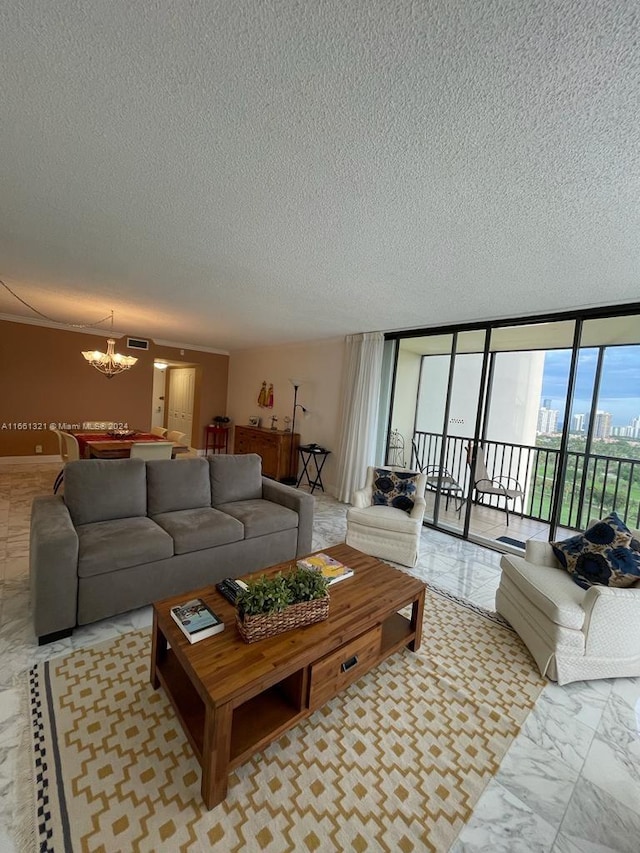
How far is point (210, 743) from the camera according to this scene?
3.93ft

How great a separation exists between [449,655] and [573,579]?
912 millimetres

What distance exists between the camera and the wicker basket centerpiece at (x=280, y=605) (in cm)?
150

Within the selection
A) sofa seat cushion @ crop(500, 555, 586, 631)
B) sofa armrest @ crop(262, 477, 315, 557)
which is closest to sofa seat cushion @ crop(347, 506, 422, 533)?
sofa armrest @ crop(262, 477, 315, 557)

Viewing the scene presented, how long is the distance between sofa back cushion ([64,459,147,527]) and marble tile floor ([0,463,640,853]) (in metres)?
0.65

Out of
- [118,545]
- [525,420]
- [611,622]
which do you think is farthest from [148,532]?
[525,420]

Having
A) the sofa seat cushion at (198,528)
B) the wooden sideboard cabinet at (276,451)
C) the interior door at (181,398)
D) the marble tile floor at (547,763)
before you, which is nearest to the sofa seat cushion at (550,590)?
the marble tile floor at (547,763)

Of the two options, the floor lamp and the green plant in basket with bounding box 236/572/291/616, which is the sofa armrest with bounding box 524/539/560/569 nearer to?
the green plant in basket with bounding box 236/572/291/616

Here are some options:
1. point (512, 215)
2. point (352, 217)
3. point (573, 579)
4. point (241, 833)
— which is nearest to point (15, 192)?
point (352, 217)

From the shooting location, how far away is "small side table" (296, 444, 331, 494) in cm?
561

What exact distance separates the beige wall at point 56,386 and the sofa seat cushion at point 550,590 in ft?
22.0

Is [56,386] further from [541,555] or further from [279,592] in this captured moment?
[541,555]

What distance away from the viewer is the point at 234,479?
3.32m

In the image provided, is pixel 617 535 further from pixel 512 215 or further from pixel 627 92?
pixel 627 92

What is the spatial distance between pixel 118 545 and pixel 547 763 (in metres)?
2.36
